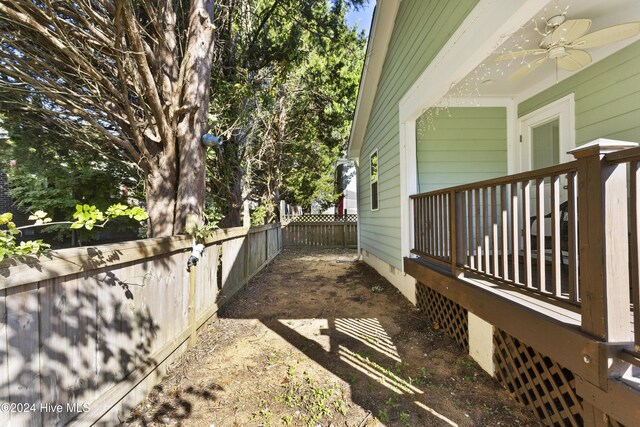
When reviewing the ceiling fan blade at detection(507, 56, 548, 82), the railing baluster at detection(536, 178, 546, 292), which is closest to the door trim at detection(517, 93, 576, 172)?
the ceiling fan blade at detection(507, 56, 548, 82)

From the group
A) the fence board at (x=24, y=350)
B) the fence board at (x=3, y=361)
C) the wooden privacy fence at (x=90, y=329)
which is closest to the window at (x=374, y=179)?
the wooden privacy fence at (x=90, y=329)

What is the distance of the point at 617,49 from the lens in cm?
343

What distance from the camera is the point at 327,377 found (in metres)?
2.68

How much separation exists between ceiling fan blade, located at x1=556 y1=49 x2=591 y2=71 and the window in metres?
3.86

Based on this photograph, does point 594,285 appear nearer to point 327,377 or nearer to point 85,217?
point 327,377

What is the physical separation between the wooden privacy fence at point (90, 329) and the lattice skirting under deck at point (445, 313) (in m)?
3.04

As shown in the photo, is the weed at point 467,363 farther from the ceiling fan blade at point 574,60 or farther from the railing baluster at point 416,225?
the ceiling fan blade at point 574,60

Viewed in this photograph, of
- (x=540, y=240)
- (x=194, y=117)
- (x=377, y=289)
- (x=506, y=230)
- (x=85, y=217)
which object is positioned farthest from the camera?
(x=377, y=289)

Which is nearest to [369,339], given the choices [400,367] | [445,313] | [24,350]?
[400,367]

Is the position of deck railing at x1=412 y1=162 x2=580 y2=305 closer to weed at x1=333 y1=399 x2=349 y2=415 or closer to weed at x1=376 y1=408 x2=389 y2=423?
weed at x1=376 y1=408 x2=389 y2=423

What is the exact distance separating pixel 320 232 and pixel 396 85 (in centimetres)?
886

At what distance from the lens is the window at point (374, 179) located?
7.12 m

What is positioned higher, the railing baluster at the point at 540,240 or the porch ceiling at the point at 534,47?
the porch ceiling at the point at 534,47

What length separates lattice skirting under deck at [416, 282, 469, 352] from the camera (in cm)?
323
